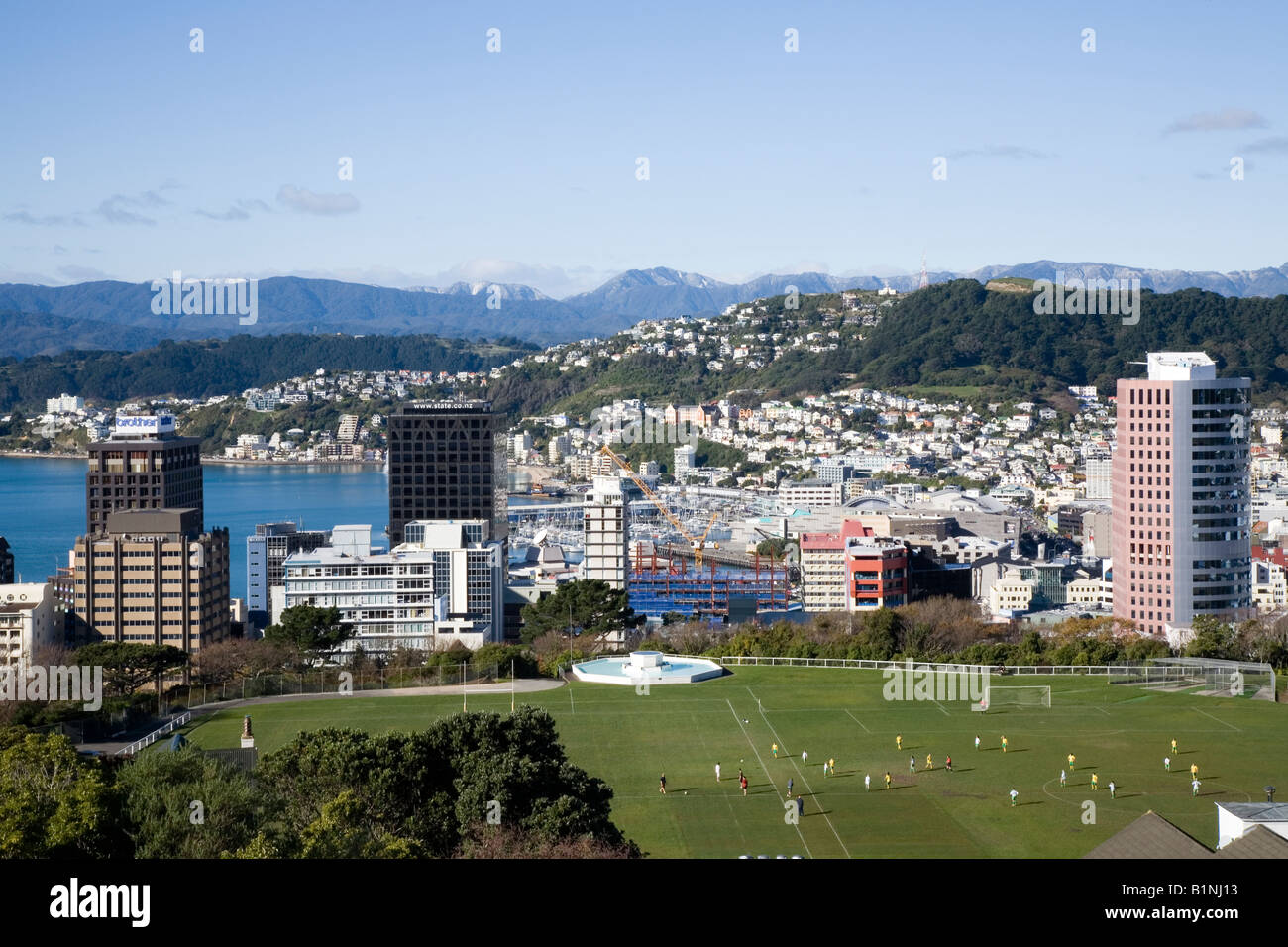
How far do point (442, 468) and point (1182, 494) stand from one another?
20199mm

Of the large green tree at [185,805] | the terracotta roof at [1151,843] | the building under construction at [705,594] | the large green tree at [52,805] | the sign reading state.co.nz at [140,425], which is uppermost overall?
the sign reading state.co.nz at [140,425]

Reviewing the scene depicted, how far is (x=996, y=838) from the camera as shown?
454 inches

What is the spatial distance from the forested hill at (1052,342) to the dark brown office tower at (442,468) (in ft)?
139

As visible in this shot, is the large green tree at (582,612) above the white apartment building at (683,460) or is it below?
below

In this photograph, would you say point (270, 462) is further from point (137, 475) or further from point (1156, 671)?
point (1156, 671)

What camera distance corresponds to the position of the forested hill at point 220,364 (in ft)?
357

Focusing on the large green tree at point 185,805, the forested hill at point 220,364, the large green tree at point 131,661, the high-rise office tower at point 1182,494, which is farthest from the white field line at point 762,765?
the forested hill at point 220,364

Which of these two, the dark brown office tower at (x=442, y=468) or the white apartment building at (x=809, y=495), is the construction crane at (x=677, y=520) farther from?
the dark brown office tower at (x=442, y=468)

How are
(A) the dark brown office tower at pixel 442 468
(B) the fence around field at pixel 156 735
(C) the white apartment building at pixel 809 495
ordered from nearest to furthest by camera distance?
(B) the fence around field at pixel 156 735
(A) the dark brown office tower at pixel 442 468
(C) the white apartment building at pixel 809 495

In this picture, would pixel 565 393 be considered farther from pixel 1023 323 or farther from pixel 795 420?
pixel 1023 323

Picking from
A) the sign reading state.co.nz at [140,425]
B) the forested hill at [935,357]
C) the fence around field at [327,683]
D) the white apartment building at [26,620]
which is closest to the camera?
the fence around field at [327,683]

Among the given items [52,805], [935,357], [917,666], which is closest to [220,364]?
[935,357]

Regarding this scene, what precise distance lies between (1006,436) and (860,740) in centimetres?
5726

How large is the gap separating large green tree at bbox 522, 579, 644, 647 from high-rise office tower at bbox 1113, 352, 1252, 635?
406 inches
